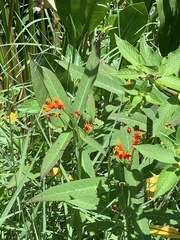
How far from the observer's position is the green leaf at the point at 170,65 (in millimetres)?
1096

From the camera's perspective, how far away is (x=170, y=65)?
1.11 m

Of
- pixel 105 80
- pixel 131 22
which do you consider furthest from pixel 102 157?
pixel 131 22

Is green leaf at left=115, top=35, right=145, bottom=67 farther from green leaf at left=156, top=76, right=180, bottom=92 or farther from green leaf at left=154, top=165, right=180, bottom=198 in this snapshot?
green leaf at left=154, top=165, right=180, bottom=198

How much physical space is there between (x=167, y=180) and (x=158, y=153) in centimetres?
5

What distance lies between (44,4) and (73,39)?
296 mm

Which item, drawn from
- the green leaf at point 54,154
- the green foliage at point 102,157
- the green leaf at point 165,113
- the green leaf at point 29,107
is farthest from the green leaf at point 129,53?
the green leaf at point 29,107

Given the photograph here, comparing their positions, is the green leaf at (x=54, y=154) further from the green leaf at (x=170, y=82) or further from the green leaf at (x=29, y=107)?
the green leaf at (x=29, y=107)

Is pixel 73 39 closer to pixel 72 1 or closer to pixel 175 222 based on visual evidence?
pixel 72 1

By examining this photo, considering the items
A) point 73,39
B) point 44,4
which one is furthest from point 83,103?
point 44,4

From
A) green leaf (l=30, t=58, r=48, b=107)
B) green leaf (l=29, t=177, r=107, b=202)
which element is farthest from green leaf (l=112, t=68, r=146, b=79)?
green leaf (l=30, t=58, r=48, b=107)

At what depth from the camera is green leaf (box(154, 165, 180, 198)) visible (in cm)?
94

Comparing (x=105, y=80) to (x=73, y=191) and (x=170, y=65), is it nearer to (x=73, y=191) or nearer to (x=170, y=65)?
(x=170, y=65)

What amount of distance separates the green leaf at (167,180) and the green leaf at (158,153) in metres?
0.02

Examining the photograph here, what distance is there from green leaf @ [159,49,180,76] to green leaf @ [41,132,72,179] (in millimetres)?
240
